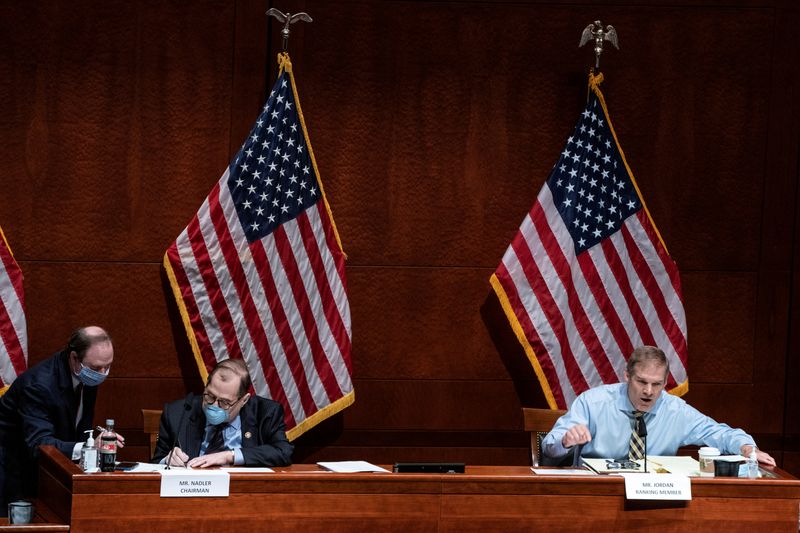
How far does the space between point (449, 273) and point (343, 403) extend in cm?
95

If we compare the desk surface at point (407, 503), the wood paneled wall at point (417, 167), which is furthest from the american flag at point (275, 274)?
the desk surface at point (407, 503)

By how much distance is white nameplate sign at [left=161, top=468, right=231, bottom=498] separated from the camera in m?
4.00

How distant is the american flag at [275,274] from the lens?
5.81 m

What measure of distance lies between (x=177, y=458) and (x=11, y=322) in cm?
175

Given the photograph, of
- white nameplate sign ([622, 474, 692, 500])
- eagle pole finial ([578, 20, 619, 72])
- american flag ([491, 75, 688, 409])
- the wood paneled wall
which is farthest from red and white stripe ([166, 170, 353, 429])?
white nameplate sign ([622, 474, 692, 500])

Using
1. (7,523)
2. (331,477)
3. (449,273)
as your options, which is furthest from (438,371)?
(7,523)

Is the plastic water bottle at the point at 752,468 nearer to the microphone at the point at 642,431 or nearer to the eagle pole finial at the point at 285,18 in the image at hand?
the microphone at the point at 642,431

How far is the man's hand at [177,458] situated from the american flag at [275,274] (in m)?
1.41

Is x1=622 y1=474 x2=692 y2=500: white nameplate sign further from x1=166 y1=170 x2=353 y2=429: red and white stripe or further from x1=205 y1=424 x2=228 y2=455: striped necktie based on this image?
x1=166 y1=170 x2=353 y2=429: red and white stripe

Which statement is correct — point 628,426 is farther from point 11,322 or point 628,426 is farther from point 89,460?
point 11,322

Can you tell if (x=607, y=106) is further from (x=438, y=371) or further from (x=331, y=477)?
(x=331, y=477)

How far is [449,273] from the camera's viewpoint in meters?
6.27

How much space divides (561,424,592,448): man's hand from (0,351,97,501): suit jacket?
81.5 inches

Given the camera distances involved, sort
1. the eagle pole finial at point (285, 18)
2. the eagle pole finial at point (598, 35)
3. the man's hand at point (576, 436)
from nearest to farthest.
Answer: the man's hand at point (576, 436) → the eagle pole finial at point (285, 18) → the eagle pole finial at point (598, 35)
